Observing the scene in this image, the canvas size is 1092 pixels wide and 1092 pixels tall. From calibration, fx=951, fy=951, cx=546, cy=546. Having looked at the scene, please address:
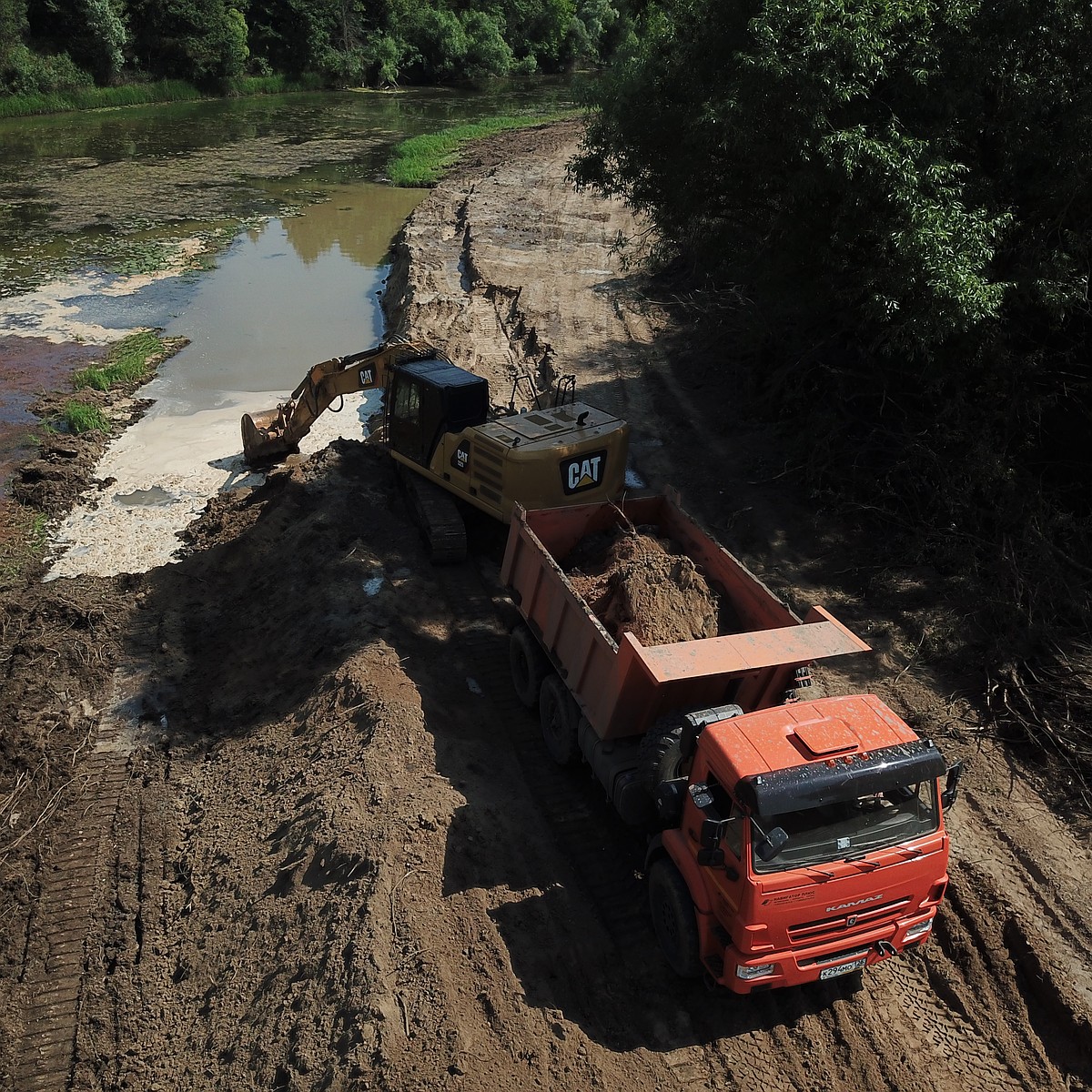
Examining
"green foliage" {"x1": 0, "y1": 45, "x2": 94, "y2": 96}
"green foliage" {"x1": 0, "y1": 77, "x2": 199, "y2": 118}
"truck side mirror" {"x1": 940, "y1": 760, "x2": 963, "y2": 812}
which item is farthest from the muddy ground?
"green foliage" {"x1": 0, "y1": 45, "x2": 94, "y2": 96}

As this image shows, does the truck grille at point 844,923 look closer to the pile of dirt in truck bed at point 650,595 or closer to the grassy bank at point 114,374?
the pile of dirt in truck bed at point 650,595

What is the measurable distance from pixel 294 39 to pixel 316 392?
59.9m

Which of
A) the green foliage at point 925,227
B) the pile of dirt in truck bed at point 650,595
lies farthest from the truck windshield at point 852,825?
the green foliage at point 925,227

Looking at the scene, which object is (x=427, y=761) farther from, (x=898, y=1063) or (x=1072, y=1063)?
(x=1072, y=1063)

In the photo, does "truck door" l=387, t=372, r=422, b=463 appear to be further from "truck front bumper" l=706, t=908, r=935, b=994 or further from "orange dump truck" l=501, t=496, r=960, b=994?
"truck front bumper" l=706, t=908, r=935, b=994

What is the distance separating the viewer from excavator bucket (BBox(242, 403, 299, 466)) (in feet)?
53.3

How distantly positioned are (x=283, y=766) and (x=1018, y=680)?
755cm

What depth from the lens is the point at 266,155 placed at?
43906mm

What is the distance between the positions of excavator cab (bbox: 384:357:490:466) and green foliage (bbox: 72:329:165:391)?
30.1 ft

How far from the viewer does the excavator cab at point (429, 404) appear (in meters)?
12.6

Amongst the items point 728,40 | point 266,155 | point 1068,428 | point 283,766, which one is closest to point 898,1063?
point 283,766

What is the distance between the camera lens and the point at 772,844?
6.03 m

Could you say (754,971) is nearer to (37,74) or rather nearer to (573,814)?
(573,814)

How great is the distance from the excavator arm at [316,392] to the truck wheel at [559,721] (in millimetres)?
6474
